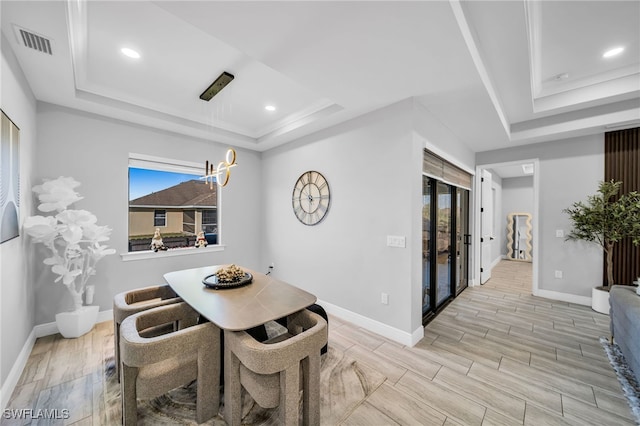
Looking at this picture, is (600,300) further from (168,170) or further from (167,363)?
(168,170)

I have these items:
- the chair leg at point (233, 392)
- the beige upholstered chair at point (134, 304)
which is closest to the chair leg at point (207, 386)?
the chair leg at point (233, 392)

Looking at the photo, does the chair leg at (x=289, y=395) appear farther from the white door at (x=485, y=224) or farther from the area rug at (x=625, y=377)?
the white door at (x=485, y=224)

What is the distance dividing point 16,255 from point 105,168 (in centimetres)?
143

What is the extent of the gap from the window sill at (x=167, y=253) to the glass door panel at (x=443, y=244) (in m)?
3.51

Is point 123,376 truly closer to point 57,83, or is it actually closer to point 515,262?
point 57,83

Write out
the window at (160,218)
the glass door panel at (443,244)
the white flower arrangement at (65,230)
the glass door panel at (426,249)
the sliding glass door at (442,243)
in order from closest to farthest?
the white flower arrangement at (65,230) → the glass door panel at (426,249) → the sliding glass door at (442,243) → the glass door panel at (443,244) → the window at (160,218)

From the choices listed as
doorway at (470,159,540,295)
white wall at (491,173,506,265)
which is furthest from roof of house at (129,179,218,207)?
white wall at (491,173,506,265)

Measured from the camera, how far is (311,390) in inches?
59.4

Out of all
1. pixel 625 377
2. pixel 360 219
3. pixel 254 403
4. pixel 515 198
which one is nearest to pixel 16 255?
pixel 254 403

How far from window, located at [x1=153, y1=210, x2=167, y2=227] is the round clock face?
204cm

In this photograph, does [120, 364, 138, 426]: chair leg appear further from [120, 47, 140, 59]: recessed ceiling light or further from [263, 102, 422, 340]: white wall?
[120, 47, 140, 59]: recessed ceiling light

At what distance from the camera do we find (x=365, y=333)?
9.15ft

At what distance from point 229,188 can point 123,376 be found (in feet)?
10.6

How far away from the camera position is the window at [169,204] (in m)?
3.48
